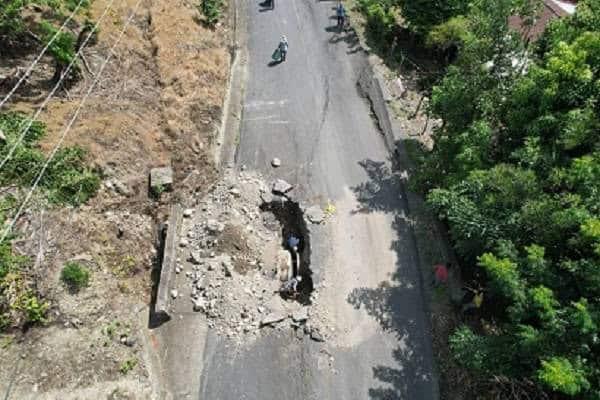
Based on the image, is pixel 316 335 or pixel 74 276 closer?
pixel 74 276

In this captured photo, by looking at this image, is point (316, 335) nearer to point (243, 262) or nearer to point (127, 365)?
point (243, 262)

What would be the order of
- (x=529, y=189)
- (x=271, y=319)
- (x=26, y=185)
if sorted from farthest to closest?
(x=26, y=185) < (x=271, y=319) < (x=529, y=189)

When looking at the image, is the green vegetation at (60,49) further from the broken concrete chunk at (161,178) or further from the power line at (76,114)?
the broken concrete chunk at (161,178)

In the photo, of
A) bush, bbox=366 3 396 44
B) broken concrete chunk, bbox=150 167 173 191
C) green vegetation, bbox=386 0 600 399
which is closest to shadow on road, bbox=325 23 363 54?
bush, bbox=366 3 396 44

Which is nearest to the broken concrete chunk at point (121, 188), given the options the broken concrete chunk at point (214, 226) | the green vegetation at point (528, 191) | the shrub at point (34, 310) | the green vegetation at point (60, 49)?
the broken concrete chunk at point (214, 226)

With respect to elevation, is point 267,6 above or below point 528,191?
below

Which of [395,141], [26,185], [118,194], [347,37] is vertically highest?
[347,37]

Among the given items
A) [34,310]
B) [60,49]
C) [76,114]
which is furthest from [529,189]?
[60,49]
